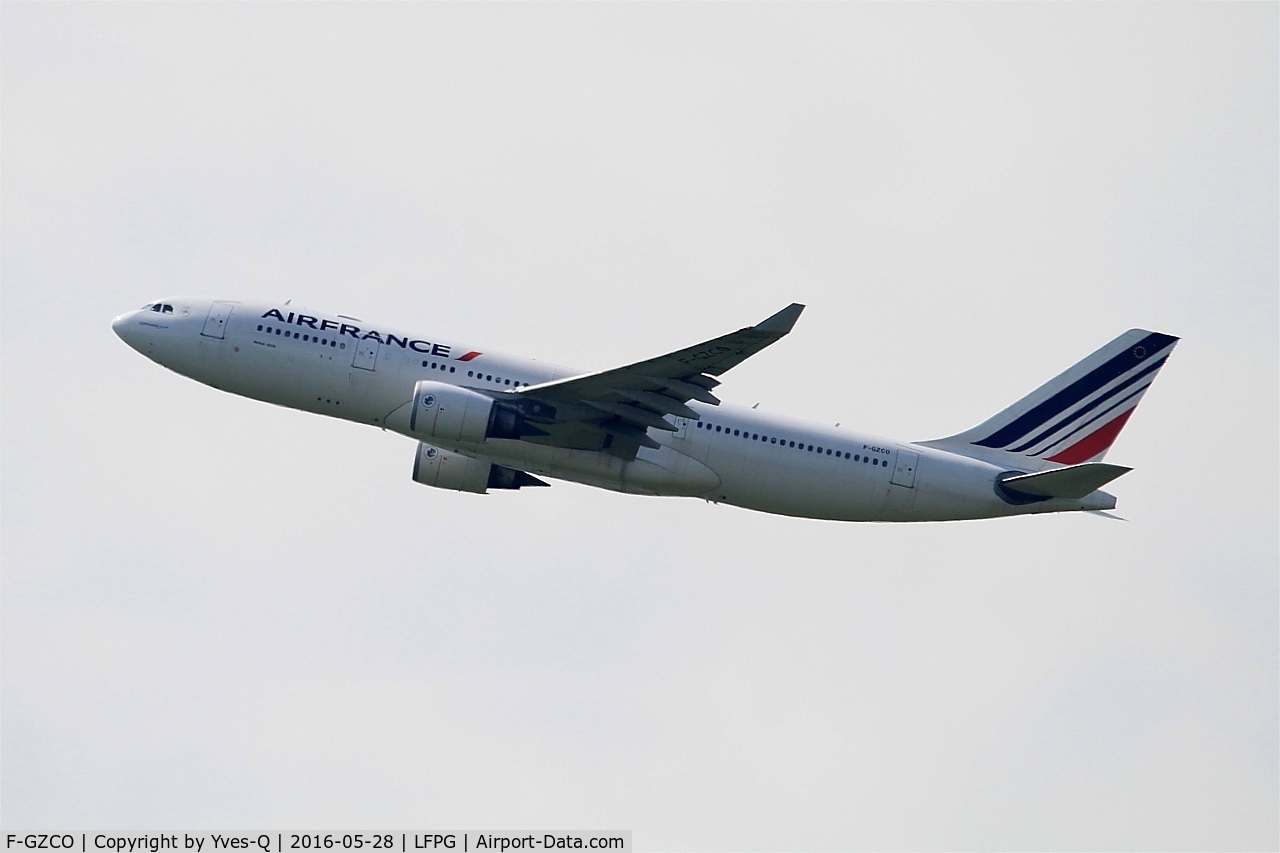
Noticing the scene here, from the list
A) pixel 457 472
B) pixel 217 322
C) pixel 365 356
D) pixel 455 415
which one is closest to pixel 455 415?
pixel 455 415

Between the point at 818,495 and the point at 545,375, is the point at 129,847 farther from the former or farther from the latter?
the point at 818,495

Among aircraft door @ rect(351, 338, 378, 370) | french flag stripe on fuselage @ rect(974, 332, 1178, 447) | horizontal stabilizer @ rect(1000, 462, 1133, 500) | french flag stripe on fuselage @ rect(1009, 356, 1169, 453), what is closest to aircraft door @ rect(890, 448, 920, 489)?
horizontal stabilizer @ rect(1000, 462, 1133, 500)

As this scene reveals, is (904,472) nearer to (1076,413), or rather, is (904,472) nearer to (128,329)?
(1076,413)

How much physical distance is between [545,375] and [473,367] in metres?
1.84

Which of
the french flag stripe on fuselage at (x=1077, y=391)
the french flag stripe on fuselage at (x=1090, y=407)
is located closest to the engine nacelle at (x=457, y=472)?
the french flag stripe on fuselage at (x=1077, y=391)

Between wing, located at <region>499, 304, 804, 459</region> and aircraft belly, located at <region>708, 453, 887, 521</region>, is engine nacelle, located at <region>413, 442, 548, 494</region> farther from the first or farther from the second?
aircraft belly, located at <region>708, 453, 887, 521</region>

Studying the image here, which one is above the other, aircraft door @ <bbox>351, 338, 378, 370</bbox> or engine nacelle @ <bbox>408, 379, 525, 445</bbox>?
aircraft door @ <bbox>351, 338, 378, 370</bbox>

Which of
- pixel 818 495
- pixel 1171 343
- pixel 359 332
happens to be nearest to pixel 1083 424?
pixel 1171 343

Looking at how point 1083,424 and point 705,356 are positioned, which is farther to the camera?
point 1083,424

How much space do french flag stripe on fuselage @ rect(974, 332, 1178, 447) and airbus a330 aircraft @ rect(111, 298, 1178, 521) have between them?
1.86 meters

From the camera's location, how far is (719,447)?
43.4 metres

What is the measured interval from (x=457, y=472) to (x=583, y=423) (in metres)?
4.97

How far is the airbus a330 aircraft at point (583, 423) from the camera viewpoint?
41969 mm

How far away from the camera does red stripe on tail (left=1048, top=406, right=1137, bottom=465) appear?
4697 centimetres
